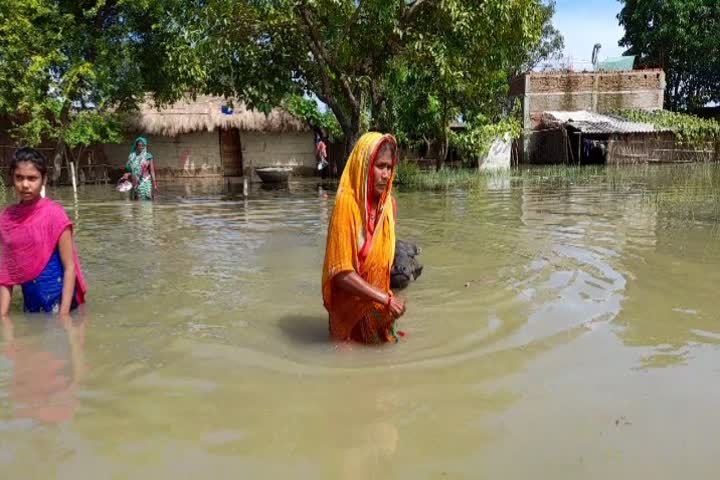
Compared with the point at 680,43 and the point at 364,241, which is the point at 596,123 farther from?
the point at 364,241

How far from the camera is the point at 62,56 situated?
17.6 metres

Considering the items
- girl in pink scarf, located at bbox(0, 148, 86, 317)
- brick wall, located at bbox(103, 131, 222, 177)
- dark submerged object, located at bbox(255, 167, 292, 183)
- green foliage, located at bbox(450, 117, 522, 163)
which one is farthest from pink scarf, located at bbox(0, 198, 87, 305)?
brick wall, located at bbox(103, 131, 222, 177)

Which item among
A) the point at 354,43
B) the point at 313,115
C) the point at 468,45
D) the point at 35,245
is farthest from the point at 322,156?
the point at 35,245

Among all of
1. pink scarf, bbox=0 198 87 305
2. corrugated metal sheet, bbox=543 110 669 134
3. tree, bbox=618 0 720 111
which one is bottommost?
pink scarf, bbox=0 198 87 305

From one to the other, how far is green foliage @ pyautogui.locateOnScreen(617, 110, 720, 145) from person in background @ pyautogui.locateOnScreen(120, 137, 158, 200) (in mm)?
22029

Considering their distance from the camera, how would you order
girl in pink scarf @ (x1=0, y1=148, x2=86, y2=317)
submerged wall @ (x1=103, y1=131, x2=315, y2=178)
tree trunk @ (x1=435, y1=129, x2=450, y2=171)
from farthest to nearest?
1. submerged wall @ (x1=103, y1=131, x2=315, y2=178)
2. tree trunk @ (x1=435, y1=129, x2=450, y2=171)
3. girl in pink scarf @ (x1=0, y1=148, x2=86, y2=317)

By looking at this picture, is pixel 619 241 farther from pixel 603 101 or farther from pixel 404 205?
pixel 603 101

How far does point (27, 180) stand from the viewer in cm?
371

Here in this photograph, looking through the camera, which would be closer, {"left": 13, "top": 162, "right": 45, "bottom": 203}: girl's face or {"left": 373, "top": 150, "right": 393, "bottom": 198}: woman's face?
{"left": 373, "top": 150, "right": 393, "bottom": 198}: woman's face

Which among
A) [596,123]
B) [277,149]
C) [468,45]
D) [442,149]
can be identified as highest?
[468,45]

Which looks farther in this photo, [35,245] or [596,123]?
[596,123]

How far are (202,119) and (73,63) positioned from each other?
21.4ft

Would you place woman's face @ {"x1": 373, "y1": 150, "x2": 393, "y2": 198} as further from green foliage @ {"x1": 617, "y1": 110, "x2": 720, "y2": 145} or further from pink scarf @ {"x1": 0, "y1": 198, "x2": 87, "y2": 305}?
green foliage @ {"x1": 617, "y1": 110, "x2": 720, "y2": 145}

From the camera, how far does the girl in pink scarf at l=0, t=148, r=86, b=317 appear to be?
3.81m
